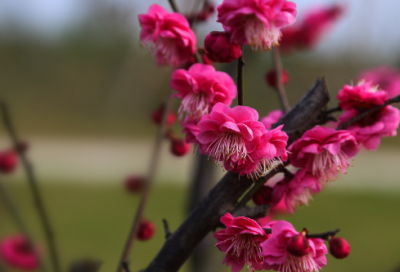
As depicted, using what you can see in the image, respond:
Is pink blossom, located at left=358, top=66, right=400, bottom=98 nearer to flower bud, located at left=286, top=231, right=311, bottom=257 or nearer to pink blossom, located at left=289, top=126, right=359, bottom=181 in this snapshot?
pink blossom, located at left=289, top=126, right=359, bottom=181

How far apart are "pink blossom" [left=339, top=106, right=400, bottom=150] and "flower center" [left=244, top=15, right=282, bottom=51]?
5.5 inches

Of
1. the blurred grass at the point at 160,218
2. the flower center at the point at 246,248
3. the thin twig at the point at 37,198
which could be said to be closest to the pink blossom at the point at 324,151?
the flower center at the point at 246,248

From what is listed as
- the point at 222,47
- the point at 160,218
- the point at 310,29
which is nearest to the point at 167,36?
the point at 222,47

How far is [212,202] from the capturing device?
1.34ft

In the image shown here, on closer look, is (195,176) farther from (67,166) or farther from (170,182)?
(67,166)

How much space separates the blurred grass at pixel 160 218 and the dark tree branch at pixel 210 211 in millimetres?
2406

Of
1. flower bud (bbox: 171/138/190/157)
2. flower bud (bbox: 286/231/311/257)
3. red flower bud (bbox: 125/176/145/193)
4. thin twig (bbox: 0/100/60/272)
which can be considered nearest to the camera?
flower bud (bbox: 286/231/311/257)

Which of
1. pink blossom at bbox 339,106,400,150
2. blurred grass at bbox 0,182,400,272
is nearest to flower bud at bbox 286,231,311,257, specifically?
pink blossom at bbox 339,106,400,150

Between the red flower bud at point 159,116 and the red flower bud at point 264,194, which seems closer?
the red flower bud at point 264,194

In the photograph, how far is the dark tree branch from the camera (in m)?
0.41

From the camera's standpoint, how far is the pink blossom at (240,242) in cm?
35

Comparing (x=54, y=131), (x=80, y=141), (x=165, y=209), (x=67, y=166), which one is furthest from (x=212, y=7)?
(x=54, y=131)

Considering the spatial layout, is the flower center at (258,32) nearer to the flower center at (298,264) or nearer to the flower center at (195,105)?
the flower center at (195,105)

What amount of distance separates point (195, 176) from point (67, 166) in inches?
227
